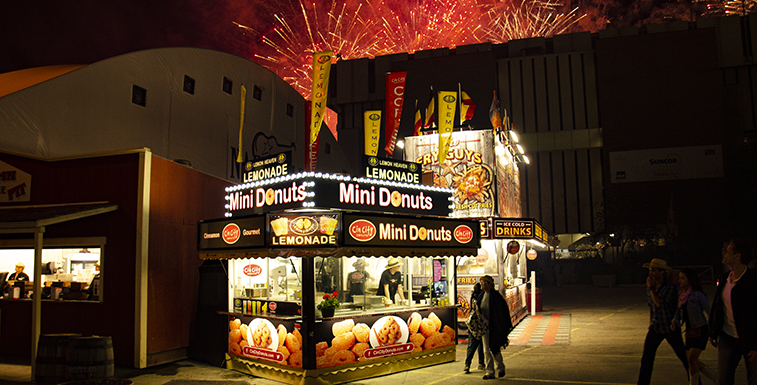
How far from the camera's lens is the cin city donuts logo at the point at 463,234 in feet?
37.1

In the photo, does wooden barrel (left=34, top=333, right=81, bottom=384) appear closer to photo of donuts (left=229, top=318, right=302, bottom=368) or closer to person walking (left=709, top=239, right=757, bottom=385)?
photo of donuts (left=229, top=318, right=302, bottom=368)

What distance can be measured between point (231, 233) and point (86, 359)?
3.33 meters

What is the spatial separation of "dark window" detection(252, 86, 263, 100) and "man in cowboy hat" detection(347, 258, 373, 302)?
13.9 meters

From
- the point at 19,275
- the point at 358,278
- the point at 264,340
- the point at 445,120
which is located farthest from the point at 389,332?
the point at 19,275

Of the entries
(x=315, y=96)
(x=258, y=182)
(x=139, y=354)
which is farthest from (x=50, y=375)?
(x=315, y=96)

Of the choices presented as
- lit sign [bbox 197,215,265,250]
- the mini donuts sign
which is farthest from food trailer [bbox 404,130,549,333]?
lit sign [bbox 197,215,265,250]

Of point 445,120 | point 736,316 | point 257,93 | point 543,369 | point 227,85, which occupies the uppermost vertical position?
point 257,93

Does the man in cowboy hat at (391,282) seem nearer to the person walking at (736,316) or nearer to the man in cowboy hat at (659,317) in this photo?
the man in cowboy hat at (659,317)

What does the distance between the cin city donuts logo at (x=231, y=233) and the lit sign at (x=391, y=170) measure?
9.11 ft

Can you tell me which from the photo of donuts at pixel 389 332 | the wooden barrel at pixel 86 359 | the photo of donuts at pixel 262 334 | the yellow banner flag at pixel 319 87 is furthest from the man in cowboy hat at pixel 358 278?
the wooden barrel at pixel 86 359

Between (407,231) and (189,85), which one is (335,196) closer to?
(407,231)

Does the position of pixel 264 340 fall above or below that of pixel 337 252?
below

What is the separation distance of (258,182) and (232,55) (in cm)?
1335

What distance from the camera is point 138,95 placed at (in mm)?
17062
